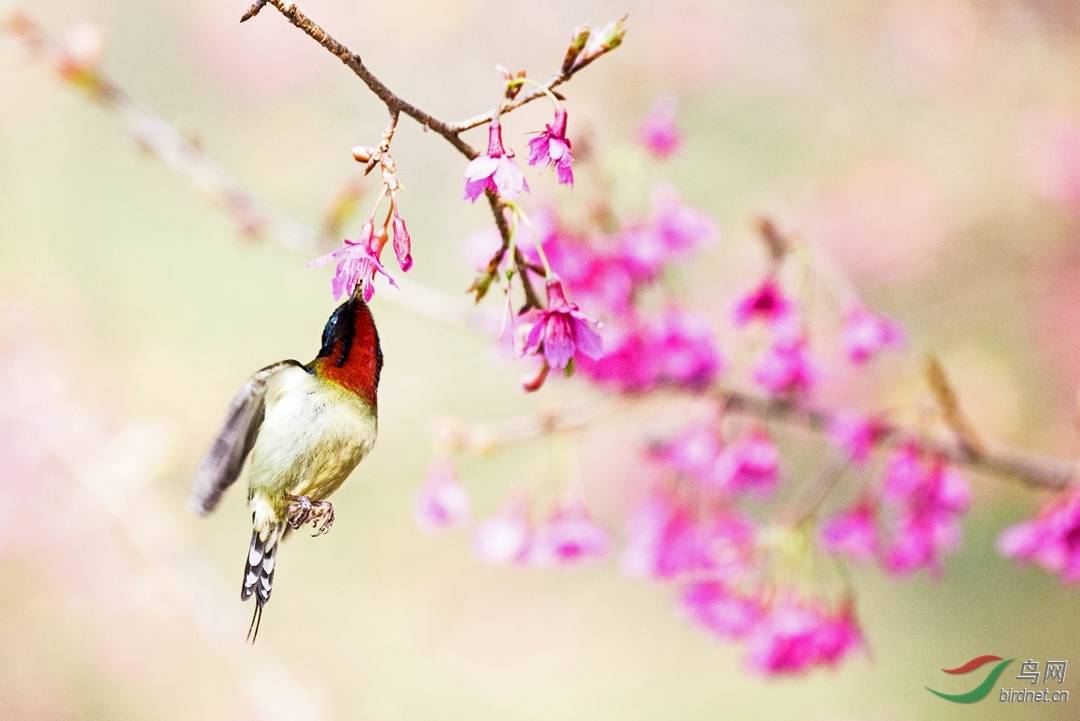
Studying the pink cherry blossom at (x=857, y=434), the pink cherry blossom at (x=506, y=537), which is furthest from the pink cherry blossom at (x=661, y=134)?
the pink cherry blossom at (x=506, y=537)

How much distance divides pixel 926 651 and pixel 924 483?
254cm

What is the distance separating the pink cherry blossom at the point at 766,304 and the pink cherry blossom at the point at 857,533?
1.13 ft

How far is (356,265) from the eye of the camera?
598 millimetres

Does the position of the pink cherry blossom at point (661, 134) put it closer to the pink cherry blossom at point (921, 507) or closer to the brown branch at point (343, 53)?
the pink cherry blossom at point (921, 507)

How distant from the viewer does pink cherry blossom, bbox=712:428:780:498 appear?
4.61ft

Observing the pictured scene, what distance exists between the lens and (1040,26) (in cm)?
215

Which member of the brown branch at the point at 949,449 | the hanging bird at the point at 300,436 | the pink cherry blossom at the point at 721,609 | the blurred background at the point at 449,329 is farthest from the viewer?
the blurred background at the point at 449,329

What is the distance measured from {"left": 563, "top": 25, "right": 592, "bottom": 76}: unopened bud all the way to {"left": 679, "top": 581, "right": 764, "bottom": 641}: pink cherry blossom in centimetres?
94

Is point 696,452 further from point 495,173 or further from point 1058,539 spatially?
point 495,173

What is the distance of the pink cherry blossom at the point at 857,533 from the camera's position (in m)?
1.45

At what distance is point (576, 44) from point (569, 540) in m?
0.91

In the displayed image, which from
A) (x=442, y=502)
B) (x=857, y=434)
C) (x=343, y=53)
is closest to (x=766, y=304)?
(x=857, y=434)

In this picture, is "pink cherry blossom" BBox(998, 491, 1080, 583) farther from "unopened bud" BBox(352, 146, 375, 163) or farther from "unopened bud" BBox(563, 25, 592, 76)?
"unopened bud" BBox(352, 146, 375, 163)

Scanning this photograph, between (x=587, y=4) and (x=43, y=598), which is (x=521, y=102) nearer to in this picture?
(x=587, y=4)
